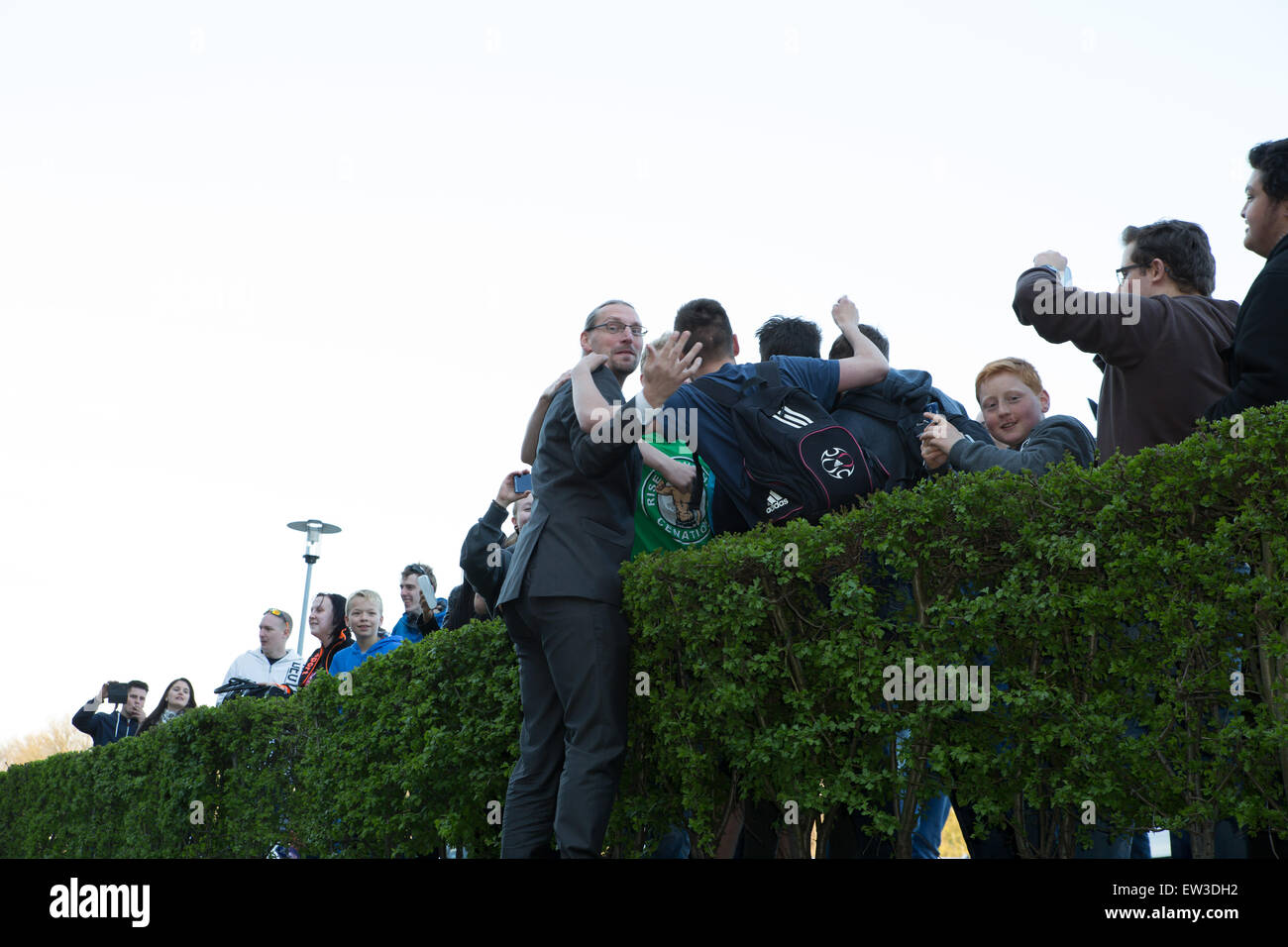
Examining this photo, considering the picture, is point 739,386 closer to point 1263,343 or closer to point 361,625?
point 1263,343

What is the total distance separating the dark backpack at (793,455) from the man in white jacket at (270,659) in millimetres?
7171

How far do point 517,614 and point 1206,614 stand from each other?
2.63 metres

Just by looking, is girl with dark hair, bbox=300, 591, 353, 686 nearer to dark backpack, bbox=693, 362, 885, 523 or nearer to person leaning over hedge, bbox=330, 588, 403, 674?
person leaning over hedge, bbox=330, 588, 403, 674

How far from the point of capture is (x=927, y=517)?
392 cm

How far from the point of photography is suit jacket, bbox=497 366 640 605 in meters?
4.48

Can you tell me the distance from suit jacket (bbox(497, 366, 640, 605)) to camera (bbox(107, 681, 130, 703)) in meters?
10.8

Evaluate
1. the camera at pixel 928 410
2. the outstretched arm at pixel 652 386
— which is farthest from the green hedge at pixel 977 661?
the camera at pixel 928 410

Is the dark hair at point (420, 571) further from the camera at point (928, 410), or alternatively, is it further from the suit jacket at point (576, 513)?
the camera at point (928, 410)

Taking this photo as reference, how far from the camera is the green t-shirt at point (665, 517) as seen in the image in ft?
17.0

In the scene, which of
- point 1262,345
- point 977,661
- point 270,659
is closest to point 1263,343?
point 1262,345

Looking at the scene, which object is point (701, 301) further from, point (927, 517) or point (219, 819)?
point (219, 819)

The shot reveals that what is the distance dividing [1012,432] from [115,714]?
12.4 meters

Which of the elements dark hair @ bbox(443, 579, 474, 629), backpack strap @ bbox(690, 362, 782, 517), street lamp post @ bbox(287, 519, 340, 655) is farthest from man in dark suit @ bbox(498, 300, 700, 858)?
street lamp post @ bbox(287, 519, 340, 655)

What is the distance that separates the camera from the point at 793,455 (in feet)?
15.6
